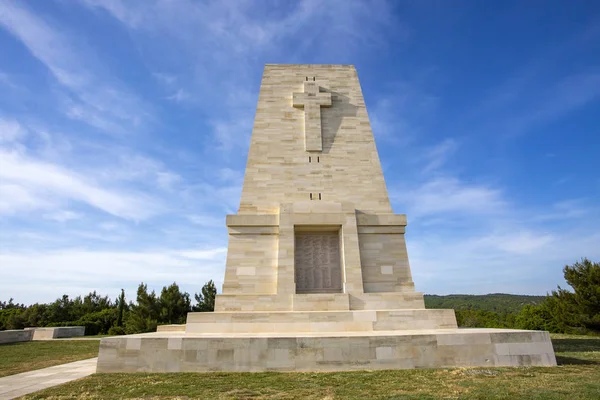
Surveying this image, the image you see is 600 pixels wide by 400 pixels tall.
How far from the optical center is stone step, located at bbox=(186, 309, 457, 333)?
10.5 meters

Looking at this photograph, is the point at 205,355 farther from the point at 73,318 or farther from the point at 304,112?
the point at 73,318

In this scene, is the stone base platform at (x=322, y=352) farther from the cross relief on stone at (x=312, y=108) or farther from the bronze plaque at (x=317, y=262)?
the cross relief on stone at (x=312, y=108)

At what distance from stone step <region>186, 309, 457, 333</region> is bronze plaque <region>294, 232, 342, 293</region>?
6.09 feet

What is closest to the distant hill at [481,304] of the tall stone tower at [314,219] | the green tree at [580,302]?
the green tree at [580,302]

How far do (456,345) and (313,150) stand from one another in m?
8.88

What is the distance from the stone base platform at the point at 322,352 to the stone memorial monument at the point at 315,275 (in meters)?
0.02

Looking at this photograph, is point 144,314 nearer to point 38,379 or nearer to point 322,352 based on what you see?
point 38,379

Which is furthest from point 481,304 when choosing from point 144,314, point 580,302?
point 144,314

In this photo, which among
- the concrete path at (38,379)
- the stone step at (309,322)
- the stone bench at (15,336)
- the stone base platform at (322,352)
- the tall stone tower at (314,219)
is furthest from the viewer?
the stone bench at (15,336)

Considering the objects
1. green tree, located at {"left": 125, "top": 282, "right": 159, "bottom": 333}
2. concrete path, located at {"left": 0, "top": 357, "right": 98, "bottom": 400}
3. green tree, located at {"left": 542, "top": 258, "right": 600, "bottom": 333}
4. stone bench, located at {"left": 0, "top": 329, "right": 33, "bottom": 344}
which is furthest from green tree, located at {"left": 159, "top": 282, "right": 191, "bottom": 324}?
green tree, located at {"left": 542, "top": 258, "right": 600, "bottom": 333}

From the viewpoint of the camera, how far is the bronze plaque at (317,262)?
12.6 meters

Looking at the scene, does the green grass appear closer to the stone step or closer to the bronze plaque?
the stone step

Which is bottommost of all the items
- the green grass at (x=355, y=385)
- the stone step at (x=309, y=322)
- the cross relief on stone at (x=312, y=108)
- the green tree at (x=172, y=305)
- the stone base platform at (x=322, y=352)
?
the green grass at (x=355, y=385)

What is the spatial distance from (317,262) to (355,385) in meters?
6.48
